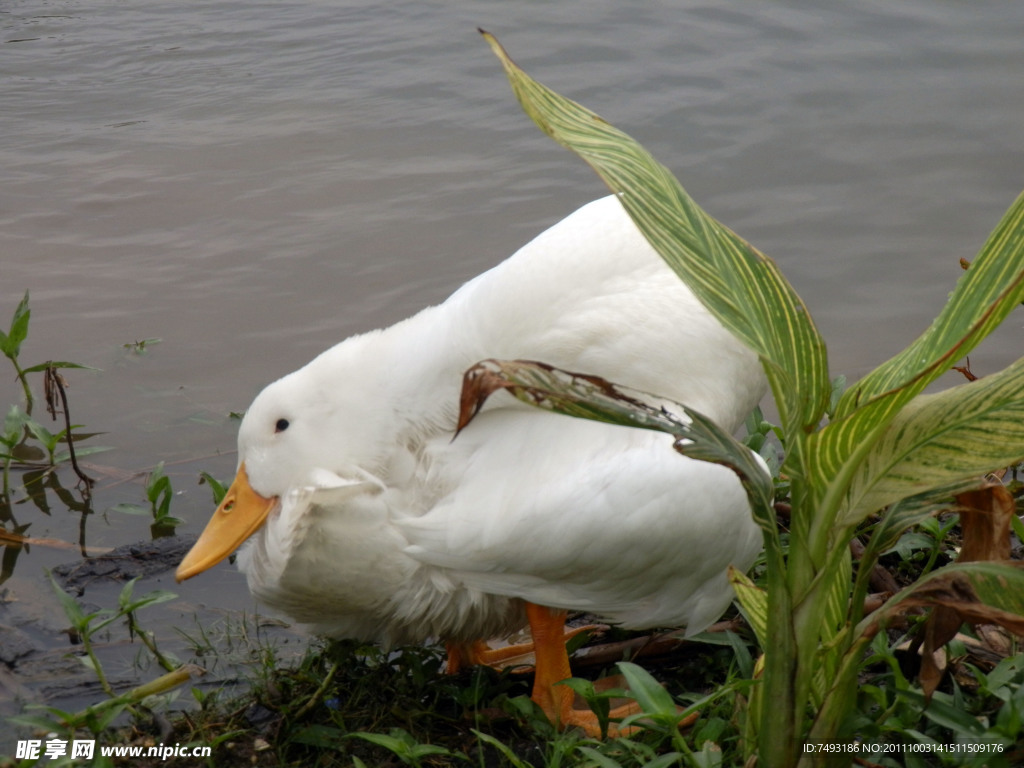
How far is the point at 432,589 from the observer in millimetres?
2559

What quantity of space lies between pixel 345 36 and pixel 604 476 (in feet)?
18.9

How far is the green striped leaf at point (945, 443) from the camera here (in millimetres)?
1523

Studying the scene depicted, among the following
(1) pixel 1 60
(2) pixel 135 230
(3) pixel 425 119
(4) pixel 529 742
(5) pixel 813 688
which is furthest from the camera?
(1) pixel 1 60

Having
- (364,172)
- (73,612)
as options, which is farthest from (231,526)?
(364,172)

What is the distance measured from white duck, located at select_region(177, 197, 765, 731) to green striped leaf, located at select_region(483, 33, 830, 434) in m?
0.76

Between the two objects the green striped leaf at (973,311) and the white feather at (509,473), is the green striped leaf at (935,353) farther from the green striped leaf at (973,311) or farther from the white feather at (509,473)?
the white feather at (509,473)

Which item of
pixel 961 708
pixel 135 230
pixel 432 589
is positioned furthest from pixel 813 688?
pixel 135 230

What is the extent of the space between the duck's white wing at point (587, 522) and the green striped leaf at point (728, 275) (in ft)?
2.40

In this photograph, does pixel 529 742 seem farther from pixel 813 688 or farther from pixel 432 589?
pixel 813 688

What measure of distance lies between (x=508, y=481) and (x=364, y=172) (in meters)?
3.66

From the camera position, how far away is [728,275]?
5.29ft

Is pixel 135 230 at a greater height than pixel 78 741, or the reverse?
pixel 135 230

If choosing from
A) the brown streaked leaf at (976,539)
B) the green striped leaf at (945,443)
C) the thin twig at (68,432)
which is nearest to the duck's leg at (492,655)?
the brown streaked leaf at (976,539)

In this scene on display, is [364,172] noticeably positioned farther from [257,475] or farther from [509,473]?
[509,473]
